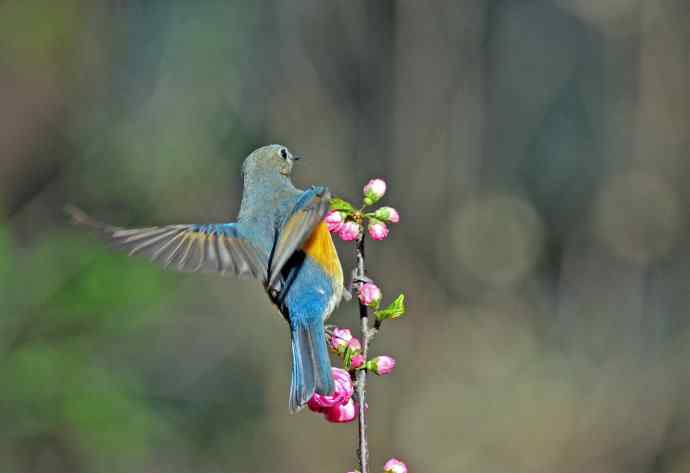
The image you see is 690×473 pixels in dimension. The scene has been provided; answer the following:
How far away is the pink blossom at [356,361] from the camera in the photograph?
2.29m

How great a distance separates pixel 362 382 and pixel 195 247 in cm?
67

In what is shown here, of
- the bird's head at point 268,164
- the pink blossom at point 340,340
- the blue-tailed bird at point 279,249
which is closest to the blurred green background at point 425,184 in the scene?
the bird's head at point 268,164

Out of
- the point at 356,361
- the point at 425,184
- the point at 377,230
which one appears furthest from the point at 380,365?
the point at 425,184

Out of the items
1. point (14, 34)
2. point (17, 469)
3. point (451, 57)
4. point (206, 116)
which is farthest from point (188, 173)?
point (17, 469)

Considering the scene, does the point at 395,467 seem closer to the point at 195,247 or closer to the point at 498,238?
the point at 195,247

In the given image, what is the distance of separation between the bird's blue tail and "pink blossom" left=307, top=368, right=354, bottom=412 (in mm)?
14

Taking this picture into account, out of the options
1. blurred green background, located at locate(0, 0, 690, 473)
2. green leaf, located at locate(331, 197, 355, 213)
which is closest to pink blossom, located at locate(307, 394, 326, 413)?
green leaf, located at locate(331, 197, 355, 213)

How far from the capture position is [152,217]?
640 centimetres

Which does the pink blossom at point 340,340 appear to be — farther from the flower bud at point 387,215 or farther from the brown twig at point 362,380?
the flower bud at point 387,215

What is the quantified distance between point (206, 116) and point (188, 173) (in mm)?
479

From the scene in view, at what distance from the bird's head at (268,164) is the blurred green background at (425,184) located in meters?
2.94

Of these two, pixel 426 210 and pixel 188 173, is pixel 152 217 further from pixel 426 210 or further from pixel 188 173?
pixel 426 210

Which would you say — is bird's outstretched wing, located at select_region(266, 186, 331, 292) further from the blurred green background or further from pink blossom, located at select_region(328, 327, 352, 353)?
the blurred green background

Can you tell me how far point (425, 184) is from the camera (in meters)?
6.77
